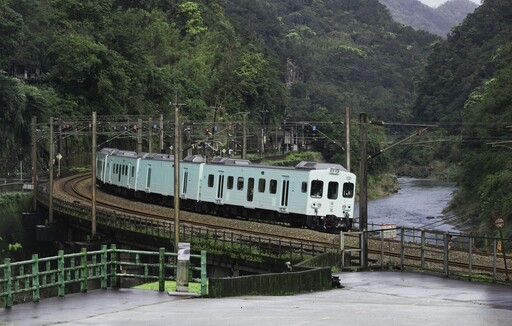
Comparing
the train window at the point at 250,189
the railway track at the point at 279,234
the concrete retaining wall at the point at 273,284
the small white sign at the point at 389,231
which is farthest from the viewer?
the train window at the point at 250,189

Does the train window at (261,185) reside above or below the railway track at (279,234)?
above

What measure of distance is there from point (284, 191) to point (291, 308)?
25.4m

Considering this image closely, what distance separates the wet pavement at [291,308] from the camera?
20656mm

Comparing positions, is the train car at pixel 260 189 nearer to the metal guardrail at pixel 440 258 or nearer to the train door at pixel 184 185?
the train door at pixel 184 185

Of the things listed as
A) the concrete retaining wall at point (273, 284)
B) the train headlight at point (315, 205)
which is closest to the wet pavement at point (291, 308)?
the concrete retaining wall at point (273, 284)

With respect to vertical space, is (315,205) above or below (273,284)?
above

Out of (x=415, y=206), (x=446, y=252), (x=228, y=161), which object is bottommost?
(x=415, y=206)

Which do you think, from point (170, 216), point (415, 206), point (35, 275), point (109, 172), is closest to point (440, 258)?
point (35, 275)

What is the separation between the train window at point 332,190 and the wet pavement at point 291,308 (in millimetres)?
18640

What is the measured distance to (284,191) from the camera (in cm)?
4816

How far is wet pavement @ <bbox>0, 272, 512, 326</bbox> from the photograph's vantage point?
2066 cm

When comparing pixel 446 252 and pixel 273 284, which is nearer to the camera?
pixel 273 284


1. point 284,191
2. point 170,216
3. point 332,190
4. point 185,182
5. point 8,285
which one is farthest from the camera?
point 185,182

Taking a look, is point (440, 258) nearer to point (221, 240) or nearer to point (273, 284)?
point (221, 240)
